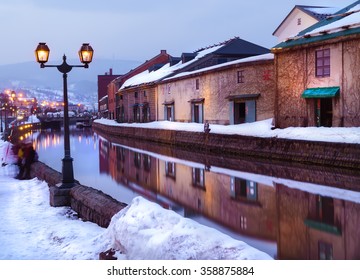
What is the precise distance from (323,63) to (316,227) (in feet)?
49.3

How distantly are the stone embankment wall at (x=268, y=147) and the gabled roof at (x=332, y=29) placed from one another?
17.8 ft

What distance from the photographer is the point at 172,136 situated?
32094 millimetres

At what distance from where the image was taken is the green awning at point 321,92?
71.3 ft

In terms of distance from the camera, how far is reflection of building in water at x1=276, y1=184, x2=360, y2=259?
7.49 m

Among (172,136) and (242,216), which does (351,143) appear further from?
(172,136)

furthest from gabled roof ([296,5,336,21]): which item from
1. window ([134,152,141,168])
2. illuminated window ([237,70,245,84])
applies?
window ([134,152,141,168])

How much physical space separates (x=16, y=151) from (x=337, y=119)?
14343mm

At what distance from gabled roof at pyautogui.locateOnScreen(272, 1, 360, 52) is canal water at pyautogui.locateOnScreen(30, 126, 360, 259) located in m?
6.84

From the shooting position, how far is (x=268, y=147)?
838 inches

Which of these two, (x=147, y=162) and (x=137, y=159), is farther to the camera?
(x=137, y=159)

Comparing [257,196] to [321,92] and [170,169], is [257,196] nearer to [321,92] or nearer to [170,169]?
[170,169]

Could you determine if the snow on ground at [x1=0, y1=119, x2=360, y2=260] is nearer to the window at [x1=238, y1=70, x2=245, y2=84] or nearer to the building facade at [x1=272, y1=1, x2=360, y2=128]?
the building facade at [x1=272, y1=1, x2=360, y2=128]

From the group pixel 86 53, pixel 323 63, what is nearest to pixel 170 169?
pixel 323 63
